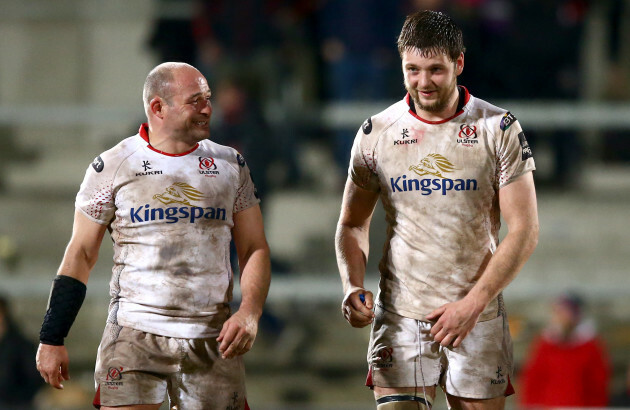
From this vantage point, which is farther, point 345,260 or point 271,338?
point 271,338

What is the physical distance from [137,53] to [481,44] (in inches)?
117

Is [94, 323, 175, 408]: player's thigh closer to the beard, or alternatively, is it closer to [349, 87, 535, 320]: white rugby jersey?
[349, 87, 535, 320]: white rugby jersey

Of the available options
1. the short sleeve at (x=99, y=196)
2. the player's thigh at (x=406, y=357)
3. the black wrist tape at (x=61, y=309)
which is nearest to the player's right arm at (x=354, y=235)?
the player's thigh at (x=406, y=357)

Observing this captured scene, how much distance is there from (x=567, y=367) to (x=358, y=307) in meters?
5.02

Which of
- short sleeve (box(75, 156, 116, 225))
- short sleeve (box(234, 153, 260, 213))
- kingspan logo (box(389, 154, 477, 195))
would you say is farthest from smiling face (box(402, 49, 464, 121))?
short sleeve (box(75, 156, 116, 225))

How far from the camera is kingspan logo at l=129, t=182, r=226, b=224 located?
3.68m

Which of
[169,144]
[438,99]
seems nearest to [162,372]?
[169,144]

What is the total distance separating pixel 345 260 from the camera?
3908 mm

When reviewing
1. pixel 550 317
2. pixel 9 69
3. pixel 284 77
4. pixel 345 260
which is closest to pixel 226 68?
pixel 284 77

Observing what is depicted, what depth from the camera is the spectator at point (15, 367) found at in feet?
27.3

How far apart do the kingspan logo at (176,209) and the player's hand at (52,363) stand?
1.75 ft

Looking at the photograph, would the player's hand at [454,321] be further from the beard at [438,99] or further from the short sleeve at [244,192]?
the short sleeve at [244,192]

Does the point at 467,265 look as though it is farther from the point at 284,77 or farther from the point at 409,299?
the point at 284,77

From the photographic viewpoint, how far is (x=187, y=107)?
12.1 ft
